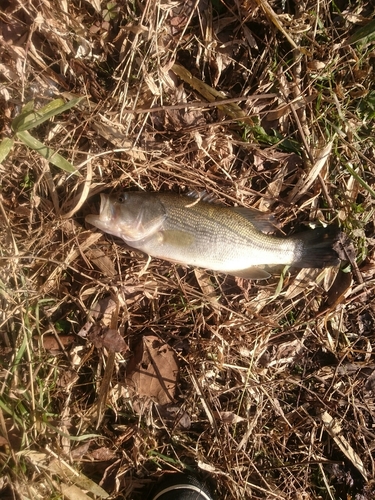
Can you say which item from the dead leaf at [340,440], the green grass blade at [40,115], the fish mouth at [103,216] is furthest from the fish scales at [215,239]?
the dead leaf at [340,440]

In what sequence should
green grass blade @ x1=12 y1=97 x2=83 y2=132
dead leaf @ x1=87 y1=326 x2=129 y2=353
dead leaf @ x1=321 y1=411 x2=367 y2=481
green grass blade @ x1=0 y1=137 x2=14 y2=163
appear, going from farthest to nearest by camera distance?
dead leaf @ x1=321 y1=411 x2=367 y2=481 < dead leaf @ x1=87 y1=326 x2=129 y2=353 < green grass blade @ x1=0 y1=137 x2=14 y2=163 < green grass blade @ x1=12 y1=97 x2=83 y2=132

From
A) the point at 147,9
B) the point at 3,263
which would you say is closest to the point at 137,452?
the point at 3,263

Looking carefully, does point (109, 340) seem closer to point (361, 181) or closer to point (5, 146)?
point (5, 146)

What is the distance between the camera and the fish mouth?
3.03 m

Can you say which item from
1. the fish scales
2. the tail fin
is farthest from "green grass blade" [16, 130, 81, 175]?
the tail fin

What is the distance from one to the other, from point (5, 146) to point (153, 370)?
2123mm

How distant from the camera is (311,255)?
3.40 m

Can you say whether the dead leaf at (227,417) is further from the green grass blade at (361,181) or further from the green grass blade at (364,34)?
the green grass blade at (364,34)

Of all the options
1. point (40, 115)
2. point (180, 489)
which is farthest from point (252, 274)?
point (40, 115)

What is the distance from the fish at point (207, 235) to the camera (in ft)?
10.1

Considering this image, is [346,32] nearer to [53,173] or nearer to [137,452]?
[53,173]

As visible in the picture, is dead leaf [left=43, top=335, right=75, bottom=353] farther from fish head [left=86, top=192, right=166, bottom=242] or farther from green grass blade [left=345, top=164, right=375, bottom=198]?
green grass blade [left=345, top=164, right=375, bottom=198]

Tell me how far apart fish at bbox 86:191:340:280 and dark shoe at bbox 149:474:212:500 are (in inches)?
72.8

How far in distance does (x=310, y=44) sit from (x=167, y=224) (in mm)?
1997
